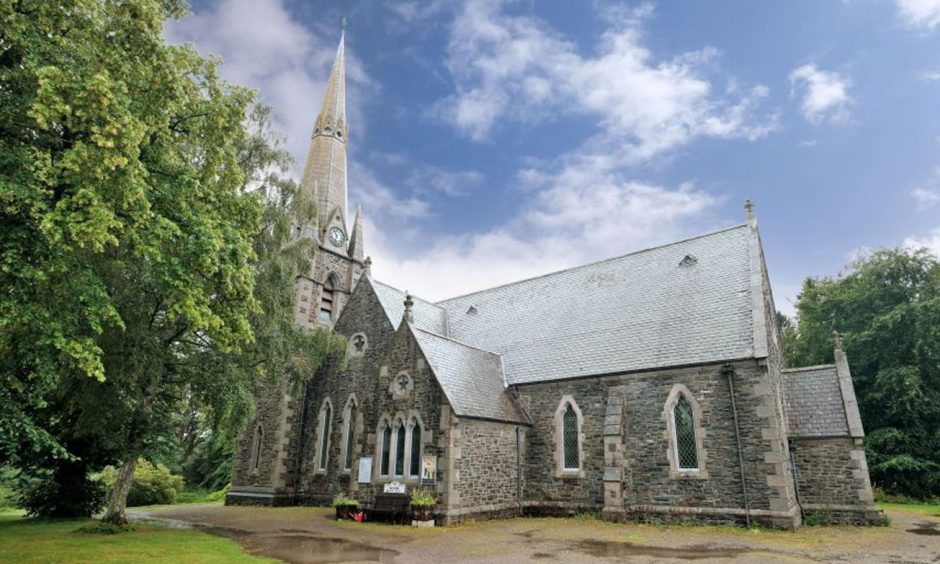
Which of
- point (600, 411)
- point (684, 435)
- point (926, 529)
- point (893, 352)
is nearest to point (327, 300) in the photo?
point (600, 411)

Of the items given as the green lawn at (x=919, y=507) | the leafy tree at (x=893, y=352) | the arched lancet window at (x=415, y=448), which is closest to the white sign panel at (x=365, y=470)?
the arched lancet window at (x=415, y=448)

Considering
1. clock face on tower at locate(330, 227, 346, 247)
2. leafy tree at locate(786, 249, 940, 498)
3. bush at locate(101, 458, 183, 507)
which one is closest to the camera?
leafy tree at locate(786, 249, 940, 498)

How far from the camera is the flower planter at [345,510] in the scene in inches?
743

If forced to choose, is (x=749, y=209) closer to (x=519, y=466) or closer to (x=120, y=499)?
(x=519, y=466)

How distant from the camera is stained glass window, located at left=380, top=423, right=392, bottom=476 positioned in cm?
1941

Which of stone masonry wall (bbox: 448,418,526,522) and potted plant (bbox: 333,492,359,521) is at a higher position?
stone masonry wall (bbox: 448,418,526,522)

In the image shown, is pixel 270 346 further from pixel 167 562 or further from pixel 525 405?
pixel 525 405

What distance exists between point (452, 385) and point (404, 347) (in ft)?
7.61

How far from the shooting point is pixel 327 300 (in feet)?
103

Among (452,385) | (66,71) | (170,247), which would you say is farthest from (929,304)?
(66,71)

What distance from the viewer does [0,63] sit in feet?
36.6

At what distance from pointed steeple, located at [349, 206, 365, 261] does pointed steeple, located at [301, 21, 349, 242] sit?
0.90 metres

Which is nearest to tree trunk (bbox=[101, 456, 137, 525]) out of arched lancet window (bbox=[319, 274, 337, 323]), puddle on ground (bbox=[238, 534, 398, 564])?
puddle on ground (bbox=[238, 534, 398, 564])

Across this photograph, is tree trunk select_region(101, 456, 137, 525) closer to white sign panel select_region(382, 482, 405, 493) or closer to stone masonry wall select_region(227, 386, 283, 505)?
white sign panel select_region(382, 482, 405, 493)
